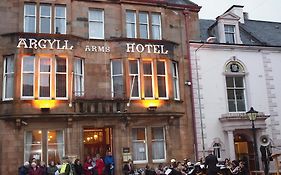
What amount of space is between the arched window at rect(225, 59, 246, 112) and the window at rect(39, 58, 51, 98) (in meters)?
11.8

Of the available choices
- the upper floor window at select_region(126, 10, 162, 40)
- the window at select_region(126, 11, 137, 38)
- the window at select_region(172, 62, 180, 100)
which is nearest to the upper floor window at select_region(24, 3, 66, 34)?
the window at select_region(126, 11, 137, 38)

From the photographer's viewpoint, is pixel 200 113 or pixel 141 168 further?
pixel 200 113

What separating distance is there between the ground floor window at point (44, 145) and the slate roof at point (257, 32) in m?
12.3

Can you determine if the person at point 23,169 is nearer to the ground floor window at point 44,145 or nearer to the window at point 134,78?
the ground floor window at point 44,145

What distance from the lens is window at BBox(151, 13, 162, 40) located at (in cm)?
2458

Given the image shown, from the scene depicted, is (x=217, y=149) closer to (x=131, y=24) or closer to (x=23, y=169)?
(x=131, y=24)

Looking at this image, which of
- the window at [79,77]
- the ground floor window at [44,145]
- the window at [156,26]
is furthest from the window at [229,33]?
the ground floor window at [44,145]

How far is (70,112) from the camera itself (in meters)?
21.2

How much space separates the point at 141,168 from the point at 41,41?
931 centimetres

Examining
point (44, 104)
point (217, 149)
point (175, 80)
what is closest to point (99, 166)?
point (44, 104)

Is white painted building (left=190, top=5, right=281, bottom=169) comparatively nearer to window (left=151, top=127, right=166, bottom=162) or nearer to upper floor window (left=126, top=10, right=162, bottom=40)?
window (left=151, top=127, right=166, bottom=162)

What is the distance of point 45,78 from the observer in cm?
2155

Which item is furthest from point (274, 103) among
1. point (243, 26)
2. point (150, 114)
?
point (150, 114)

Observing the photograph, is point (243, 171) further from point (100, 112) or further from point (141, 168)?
point (100, 112)
